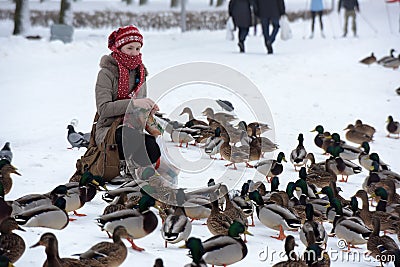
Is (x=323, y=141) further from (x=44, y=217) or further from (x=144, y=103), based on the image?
(x=44, y=217)

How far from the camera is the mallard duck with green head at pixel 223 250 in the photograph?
15.4 ft

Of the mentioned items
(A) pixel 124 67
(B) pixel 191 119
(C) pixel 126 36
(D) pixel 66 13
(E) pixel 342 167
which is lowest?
(E) pixel 342 167

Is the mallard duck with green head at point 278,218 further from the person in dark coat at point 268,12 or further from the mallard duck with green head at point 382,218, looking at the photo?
the person in dark coat at point 268,12

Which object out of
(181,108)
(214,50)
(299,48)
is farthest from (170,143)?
(299,48)

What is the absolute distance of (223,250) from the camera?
4.77m

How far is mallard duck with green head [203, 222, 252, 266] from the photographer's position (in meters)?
4.70

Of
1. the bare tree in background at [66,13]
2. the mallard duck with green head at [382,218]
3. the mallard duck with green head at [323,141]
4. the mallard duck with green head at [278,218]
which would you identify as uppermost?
the bare tree in background at [66,13]

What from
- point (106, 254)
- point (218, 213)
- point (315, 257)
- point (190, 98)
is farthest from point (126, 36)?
point (190, 98)

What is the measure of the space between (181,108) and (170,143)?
6.11 feet

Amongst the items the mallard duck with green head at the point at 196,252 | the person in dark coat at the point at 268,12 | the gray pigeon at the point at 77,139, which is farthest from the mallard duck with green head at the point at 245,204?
the person in dark coat at the point at 268,12

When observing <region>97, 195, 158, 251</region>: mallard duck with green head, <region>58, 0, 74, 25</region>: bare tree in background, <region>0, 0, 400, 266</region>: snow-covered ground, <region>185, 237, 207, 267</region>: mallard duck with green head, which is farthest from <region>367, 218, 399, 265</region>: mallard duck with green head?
<region>58, 0, 74, 25</region>: bare tree in background

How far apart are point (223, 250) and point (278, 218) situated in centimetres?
121

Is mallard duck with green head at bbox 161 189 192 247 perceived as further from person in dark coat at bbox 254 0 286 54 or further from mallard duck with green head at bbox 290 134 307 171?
person in dark coat at bbox 254 0 286 54

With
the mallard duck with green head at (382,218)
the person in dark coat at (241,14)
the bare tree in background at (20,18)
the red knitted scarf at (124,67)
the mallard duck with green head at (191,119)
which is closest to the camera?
the mallard duck with green head at (382,218)
